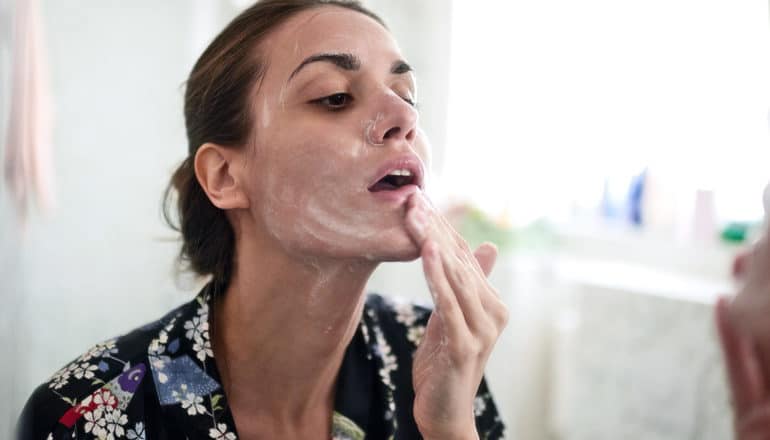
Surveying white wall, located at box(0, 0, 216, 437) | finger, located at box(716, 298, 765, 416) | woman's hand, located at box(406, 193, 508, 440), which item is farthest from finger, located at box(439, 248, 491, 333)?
white wall, located at box(0, 0, 216, 437)

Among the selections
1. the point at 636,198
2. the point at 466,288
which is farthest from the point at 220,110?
the point at 636,198

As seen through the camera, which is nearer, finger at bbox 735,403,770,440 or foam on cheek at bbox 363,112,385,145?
finger at bbox 735,403,770,440

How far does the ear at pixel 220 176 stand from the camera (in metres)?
0.85

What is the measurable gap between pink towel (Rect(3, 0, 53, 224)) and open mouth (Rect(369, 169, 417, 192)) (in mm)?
459

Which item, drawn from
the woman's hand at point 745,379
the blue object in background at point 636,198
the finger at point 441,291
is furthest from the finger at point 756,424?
the blue object in background at point 636,198

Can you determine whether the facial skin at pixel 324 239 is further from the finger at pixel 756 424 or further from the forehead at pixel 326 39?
the finger at pixel 756 424

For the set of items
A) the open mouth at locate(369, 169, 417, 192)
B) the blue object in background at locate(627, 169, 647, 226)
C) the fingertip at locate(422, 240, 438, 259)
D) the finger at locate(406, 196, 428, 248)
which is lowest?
the blue object in background at locate(627, 169, 647, 226)

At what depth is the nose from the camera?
2.49ft

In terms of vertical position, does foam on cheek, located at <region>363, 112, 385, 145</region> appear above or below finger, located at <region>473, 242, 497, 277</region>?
above

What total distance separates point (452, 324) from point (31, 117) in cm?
72

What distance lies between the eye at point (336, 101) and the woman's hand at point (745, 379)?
1.77 ft

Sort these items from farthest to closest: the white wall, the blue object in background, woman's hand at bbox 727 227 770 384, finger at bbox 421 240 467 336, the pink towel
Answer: the blue object in background, the white wall, the pink towel, finger at bbox 421 240 467 336, woman's hand at bbox 727 227 770 384

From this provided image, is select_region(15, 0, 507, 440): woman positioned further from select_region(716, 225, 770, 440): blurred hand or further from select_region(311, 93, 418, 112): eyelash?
select_region(716, 225, 770, 440): blurred hand

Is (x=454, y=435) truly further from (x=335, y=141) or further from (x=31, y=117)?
(x=31, y=117)
